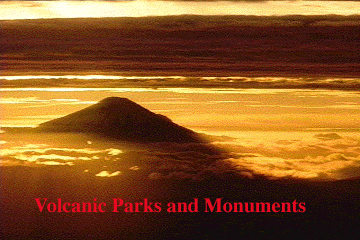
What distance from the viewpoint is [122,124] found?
2152 centimetres

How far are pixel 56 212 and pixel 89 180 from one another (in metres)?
1.34

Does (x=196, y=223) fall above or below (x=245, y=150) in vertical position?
below

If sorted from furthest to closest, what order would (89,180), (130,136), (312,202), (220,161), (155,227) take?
(130,136) → (220,161) → (89,180) → (312,202) → (155,227)

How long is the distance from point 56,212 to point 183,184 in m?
3.14

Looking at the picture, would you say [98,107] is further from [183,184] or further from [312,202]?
[312,202]

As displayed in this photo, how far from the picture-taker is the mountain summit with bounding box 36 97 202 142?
21438mm

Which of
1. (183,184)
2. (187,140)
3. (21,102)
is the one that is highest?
(21,102)

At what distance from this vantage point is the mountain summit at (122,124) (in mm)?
21438

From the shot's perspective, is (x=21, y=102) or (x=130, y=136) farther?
(x=21, y=102)

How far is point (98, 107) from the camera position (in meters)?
22.0

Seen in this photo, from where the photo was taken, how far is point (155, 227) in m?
16.0

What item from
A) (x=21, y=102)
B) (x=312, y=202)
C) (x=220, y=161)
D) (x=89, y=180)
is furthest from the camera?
(x=21, y=102)

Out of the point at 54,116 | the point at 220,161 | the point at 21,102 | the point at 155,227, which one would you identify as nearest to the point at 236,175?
the point at 220,161

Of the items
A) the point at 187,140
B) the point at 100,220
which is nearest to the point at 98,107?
the point at 187,140
